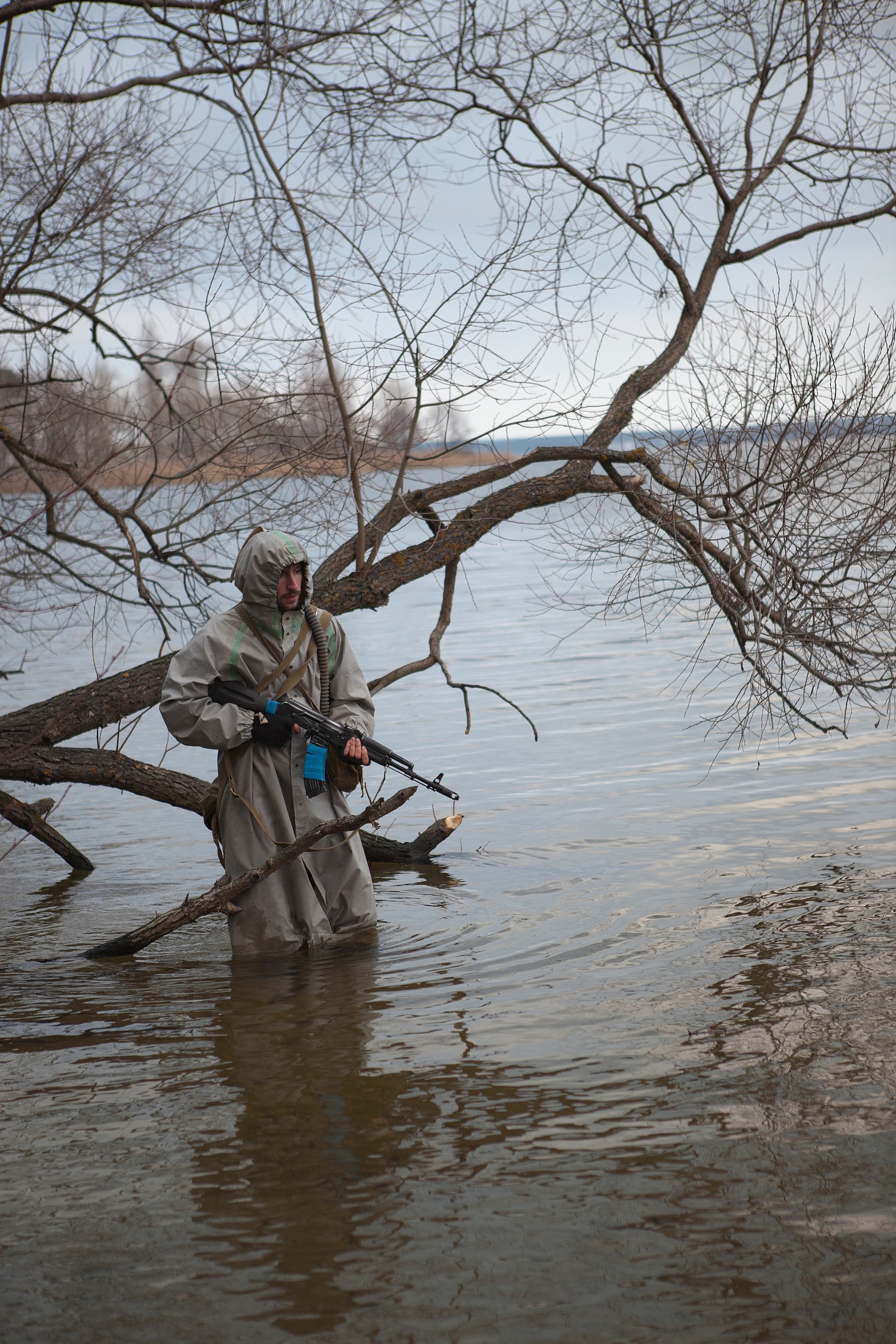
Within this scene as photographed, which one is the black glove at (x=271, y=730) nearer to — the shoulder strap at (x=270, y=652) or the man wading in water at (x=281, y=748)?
the man wading in water at (x=281, y=748)

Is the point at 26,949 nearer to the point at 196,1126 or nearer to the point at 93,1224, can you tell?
the point at 196,1126

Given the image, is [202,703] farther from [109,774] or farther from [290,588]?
[109,774]

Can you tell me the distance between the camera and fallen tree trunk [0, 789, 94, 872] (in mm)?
7816

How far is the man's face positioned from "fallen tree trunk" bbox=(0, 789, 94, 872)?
301 cm

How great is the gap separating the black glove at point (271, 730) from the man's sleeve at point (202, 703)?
0.18 ft

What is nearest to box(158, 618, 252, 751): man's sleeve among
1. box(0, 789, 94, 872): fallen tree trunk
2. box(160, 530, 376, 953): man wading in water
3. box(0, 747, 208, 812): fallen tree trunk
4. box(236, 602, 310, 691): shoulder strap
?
box(160, 530, 376, 953): man wading in water

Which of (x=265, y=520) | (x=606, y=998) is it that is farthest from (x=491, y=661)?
(x=606, y=998)

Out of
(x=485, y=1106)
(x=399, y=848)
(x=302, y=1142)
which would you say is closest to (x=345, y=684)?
(x=485, y=1106)

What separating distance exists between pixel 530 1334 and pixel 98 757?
5.08 metres

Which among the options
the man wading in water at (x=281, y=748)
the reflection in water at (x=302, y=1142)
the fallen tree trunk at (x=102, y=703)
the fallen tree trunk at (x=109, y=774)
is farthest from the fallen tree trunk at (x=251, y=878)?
the fallen tree trunk at (x=102, y=703)

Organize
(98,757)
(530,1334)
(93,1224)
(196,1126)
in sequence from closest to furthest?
(530,1334) < (93,1224) < (196,1126) < (98,757)

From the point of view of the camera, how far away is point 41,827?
26.4 ft

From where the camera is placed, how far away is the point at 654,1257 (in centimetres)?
306

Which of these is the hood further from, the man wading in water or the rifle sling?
the rifle sling
